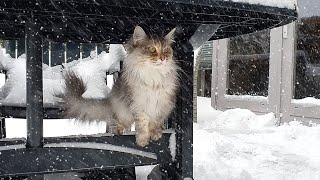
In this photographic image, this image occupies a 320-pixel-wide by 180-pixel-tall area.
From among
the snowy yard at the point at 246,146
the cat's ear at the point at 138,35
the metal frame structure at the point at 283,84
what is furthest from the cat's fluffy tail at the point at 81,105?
the metal frame structure at the point at 283,84

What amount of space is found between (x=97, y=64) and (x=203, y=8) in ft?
5.92

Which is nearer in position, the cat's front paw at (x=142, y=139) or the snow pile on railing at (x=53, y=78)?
the cat's front paw at (x=142, y=139)

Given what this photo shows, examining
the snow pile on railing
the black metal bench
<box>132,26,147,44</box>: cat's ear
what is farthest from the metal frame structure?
<box>132,26,147,44</box>: cat's ear

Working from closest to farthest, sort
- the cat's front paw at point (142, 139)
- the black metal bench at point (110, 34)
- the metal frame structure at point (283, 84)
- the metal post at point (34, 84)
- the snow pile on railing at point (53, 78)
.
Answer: the black metal bench at point (110, 34) < the metal post at point (34, 84) < the cat's front paw at point (142, 139) < the snow pile on railing at point (53, 78) < the metal frame structure at point (283, 84)

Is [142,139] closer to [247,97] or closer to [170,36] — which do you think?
[170,36]

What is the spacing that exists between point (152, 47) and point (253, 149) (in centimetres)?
244

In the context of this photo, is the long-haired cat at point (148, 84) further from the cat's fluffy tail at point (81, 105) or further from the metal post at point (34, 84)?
the metal post at point (34, 84)

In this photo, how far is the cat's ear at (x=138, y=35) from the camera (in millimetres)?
1754

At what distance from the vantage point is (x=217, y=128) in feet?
17.7

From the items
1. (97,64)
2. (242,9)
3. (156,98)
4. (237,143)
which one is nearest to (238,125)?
(237,143)

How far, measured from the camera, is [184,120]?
1.74 metres

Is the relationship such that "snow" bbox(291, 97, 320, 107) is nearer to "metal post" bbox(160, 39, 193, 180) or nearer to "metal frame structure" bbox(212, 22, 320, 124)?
"metal frame structure" bbox(212, 22, 320, 124)

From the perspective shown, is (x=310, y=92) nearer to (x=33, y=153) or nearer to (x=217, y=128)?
(x=217, y=128)

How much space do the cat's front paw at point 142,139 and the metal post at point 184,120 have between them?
14 cm
